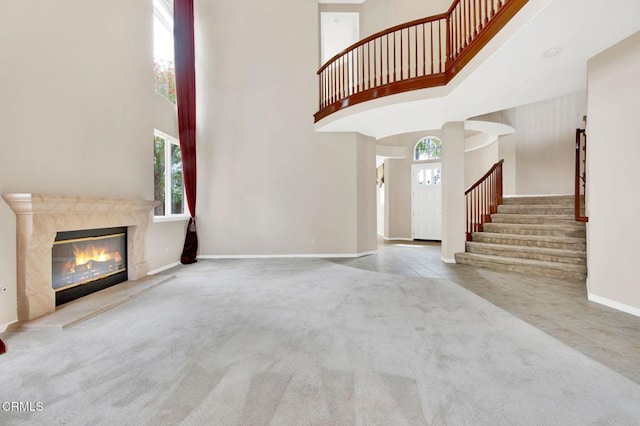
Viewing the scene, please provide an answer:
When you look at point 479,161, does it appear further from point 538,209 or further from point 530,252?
point 530,252

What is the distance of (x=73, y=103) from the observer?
3088 millimetres

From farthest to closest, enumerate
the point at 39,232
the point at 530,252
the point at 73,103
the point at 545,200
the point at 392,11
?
the point at 392,11 → the point at 545,200 → the point at 530,252 → the point at 73,103 → the point at 39,232

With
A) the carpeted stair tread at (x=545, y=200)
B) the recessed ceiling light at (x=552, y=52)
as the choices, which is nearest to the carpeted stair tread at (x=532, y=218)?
the carpeted stair tread at (x=545, y=200)

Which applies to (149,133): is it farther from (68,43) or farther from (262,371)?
(262,371)

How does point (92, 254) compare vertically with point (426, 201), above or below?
below

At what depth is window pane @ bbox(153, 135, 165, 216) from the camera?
15.9 feet

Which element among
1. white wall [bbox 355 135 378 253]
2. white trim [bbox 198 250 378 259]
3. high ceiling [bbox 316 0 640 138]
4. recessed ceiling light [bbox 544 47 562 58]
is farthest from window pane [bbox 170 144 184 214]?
recessed ceiling light [bbox 544 47 562 58]

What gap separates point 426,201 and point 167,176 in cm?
776

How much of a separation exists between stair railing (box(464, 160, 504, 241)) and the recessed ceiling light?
3.20 m

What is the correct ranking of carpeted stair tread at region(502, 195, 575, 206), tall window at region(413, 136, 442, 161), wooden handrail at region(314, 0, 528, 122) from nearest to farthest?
wooden handrail at region(314, 0, 528, 122) → carpeted stair tread at region(502, 195, 575, 206) → tall window at region(413, 136, 442, 161)

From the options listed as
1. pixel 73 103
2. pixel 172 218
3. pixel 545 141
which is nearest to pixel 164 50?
pixel 73 103

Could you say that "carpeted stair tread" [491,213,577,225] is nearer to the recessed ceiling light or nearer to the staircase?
the staircase

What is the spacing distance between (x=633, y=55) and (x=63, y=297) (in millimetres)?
6696

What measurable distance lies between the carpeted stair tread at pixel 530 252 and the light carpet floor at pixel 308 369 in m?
2.45
